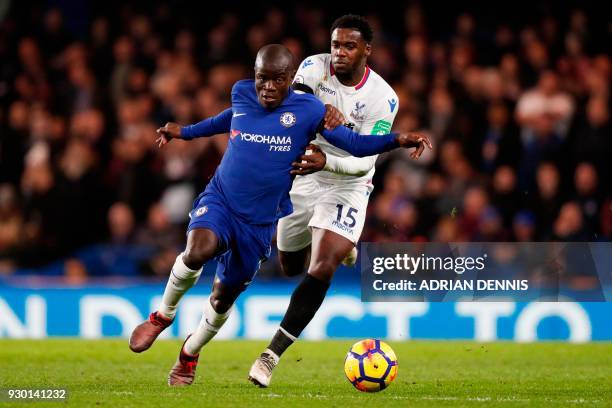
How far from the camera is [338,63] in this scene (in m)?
8.20

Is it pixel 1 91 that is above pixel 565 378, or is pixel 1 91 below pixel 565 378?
above

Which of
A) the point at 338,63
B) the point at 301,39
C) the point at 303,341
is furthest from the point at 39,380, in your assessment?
the point at 301,39

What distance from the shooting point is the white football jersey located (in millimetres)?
8336

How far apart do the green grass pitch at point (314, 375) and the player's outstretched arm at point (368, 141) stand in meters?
1.54

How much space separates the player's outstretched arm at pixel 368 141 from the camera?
7203 mm

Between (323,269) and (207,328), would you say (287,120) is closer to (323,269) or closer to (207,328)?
(323,269)

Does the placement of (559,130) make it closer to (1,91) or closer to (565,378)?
(565,378)

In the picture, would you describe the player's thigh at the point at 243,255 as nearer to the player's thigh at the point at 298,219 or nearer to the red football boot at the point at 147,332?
the red football boot at the point at 147,332

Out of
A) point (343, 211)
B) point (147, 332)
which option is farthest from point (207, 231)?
point (343, 211)

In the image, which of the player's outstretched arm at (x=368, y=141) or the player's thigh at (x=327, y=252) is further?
the player's thigh at (x=327, y=252)

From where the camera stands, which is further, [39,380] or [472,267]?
[472,267]

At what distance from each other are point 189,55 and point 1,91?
2.72 metres

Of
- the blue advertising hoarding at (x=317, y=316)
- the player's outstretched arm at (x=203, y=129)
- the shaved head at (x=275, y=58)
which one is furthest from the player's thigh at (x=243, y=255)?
the blue advertising hoarding at (x=317, y=316)

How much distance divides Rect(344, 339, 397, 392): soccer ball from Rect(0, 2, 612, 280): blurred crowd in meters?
4.59
